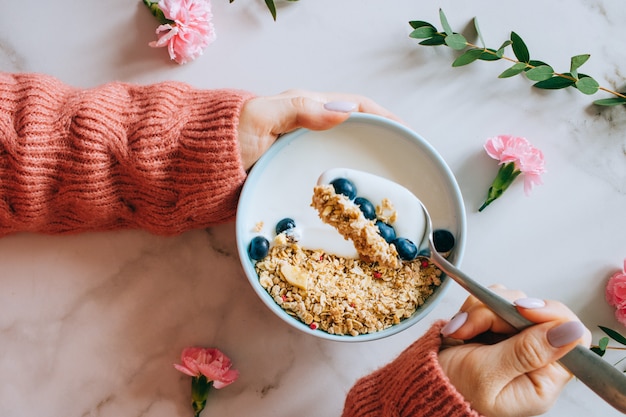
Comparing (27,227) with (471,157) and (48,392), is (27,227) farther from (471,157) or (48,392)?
(471,157)

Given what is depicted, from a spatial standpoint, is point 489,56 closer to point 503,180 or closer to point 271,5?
point 503,180

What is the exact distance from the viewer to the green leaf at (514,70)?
2.96ft

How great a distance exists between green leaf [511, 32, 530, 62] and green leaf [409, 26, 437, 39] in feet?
0.42

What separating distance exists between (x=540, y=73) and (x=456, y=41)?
0.15 meters

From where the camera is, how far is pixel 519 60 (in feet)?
2.99

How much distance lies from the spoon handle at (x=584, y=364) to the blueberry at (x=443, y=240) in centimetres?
7

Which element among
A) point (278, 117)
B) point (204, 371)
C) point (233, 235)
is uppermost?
point (278, 117)

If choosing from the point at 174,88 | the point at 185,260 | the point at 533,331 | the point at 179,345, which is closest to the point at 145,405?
the point at 179,345

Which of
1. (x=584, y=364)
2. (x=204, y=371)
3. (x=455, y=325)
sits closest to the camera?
(x=584, y=364)

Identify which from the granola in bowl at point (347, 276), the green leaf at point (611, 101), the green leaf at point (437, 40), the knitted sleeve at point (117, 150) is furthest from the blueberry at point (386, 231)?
the green leaf at point (611, 101)

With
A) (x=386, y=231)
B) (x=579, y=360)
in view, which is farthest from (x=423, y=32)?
(x=579, y=360)

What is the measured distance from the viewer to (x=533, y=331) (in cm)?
67

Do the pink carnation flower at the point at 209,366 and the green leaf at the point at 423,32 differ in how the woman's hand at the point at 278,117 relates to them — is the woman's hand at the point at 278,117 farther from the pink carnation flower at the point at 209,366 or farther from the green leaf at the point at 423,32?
the pink carnation flower at the point at 209,366

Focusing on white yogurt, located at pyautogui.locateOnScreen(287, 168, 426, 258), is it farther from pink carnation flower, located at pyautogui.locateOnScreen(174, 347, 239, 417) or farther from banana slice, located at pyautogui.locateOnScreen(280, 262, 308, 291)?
pink carnation flower, located at pyautogui.locateOnScreen(174, 347, 239, 417)
